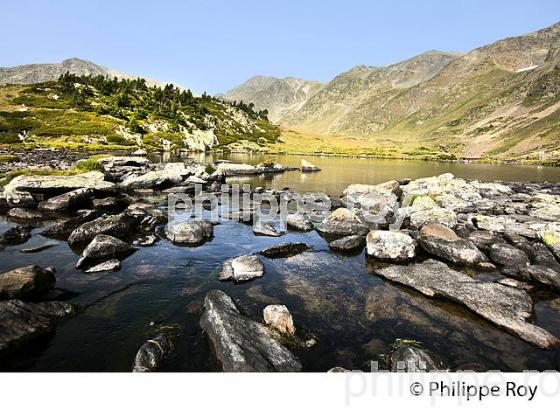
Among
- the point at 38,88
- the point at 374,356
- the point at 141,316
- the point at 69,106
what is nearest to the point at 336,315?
the point at 374,356

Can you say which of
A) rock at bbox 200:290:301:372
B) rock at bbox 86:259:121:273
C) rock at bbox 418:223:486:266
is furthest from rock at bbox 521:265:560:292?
rock at bbox 86:259:121:273

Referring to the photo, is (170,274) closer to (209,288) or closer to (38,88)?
(209,288)

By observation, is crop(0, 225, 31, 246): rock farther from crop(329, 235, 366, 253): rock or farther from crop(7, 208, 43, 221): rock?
crop(329, 235, 366, 253): rock

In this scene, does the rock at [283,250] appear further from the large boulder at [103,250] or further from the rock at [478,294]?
the large boulder at [103,250]

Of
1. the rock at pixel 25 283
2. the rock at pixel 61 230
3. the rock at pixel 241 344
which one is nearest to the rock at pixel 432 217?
the rock at pixel 241 344

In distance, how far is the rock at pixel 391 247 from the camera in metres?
16.7

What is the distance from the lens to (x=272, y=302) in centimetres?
1216

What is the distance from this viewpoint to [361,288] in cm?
1377

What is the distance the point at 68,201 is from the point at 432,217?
25.5 metres

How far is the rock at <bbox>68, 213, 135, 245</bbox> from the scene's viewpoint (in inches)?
675

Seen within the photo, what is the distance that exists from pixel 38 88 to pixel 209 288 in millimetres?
168698

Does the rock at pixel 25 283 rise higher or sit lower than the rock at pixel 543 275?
higher

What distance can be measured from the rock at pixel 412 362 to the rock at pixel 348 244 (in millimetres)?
9520

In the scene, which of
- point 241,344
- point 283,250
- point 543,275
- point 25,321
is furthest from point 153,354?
point 543,275
